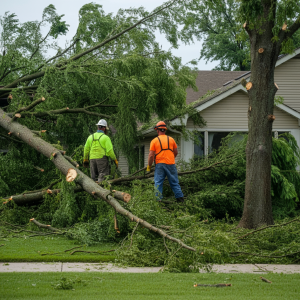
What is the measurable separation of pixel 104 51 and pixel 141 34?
1009 millimetres

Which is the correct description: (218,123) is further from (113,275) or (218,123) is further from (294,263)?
(113,275)

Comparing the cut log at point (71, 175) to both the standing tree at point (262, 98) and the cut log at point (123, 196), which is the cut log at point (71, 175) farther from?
the standing tree at point (262, 98)

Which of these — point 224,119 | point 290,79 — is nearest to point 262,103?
point 224,119

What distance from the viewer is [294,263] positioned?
5.69 m

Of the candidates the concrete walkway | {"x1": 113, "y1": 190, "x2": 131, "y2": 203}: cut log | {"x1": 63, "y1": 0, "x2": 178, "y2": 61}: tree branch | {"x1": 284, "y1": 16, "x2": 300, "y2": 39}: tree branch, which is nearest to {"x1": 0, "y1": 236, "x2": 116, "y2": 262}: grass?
the concrete walkway

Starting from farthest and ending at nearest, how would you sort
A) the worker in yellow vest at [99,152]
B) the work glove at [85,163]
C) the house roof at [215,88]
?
1. the house roof at [215,88]
2. the work glove at [85,163]
3. the worker in yellow vest at [99,152]

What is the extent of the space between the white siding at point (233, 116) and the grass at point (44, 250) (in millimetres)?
6703

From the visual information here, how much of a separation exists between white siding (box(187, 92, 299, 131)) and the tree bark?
4597mm

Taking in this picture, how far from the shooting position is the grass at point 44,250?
554 cm

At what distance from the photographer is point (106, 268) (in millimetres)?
5141

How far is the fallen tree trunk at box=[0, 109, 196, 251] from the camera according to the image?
6029 millimetres

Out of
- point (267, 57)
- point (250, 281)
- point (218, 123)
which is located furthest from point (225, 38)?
point (250, 281)

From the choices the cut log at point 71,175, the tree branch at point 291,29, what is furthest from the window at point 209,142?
the cut log at point 71,175

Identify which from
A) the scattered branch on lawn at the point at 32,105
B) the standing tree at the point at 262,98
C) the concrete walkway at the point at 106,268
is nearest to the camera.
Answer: the concrete walkway at the point at 106,268
